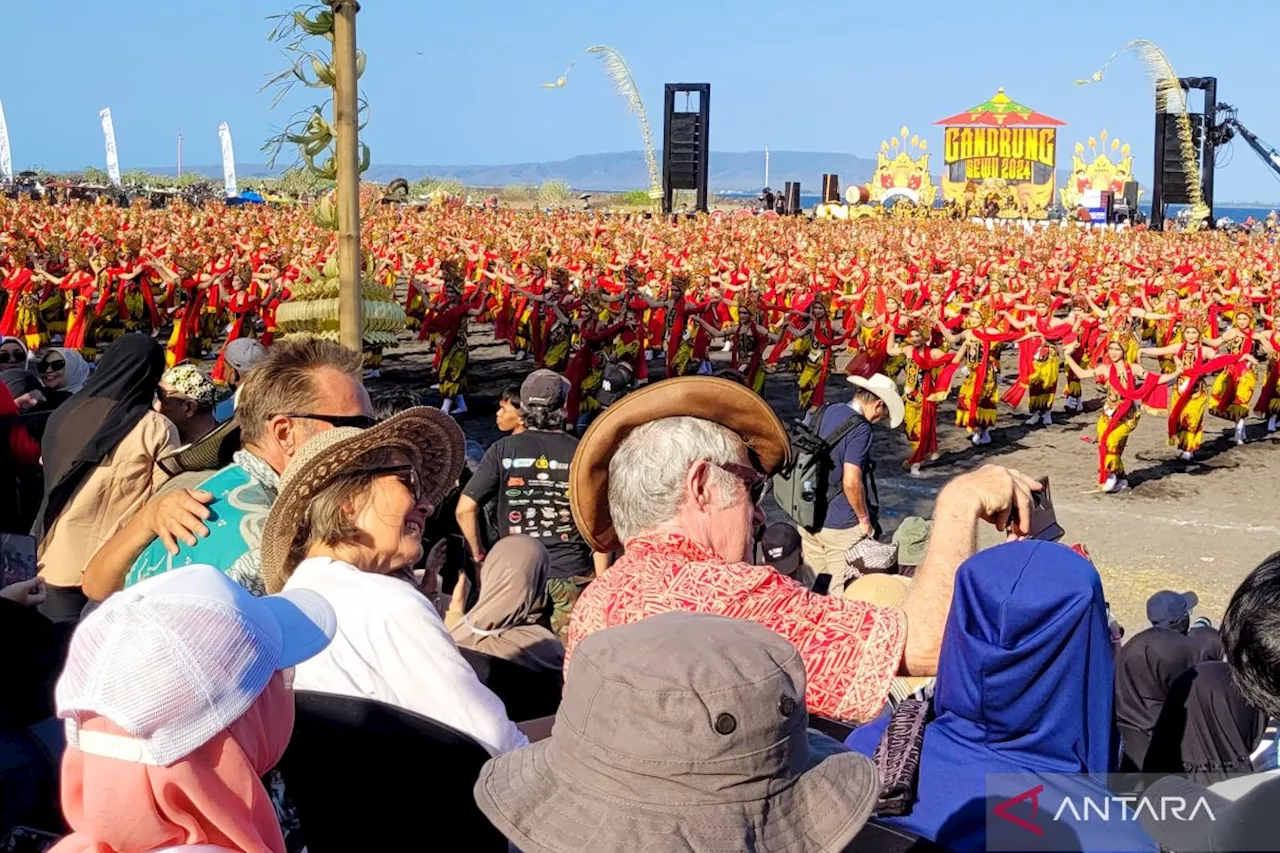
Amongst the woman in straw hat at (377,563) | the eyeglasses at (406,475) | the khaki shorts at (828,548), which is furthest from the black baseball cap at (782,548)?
the eyeglasses at (406,475)

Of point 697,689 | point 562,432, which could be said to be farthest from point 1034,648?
point 562,432

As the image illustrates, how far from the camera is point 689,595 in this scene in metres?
2.00

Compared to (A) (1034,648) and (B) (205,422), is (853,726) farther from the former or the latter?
(B) (205,422)

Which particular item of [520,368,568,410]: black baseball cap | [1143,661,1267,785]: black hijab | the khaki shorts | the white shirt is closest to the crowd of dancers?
the khaki shorts

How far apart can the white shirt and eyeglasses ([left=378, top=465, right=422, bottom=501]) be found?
275 millimetres

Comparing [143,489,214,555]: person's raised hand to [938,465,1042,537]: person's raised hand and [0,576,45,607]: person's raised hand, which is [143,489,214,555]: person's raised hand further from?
[938,465,1042,537]: person's raised hand

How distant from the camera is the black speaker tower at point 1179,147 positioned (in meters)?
33.9

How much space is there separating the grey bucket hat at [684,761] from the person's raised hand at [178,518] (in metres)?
1.22

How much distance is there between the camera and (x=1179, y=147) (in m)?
34.1

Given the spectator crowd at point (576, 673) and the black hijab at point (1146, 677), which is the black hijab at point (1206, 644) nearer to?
the black hijab at point (1146, 677)

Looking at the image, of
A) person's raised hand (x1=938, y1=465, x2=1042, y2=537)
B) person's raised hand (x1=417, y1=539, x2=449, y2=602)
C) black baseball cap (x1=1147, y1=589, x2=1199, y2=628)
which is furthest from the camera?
black baseball cap (x1=1147, y1=589, x2=1199, y2=628)

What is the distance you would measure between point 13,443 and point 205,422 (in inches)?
28.5

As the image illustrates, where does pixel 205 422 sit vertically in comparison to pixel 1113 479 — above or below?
above

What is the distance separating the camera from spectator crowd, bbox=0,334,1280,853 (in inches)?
55.3
